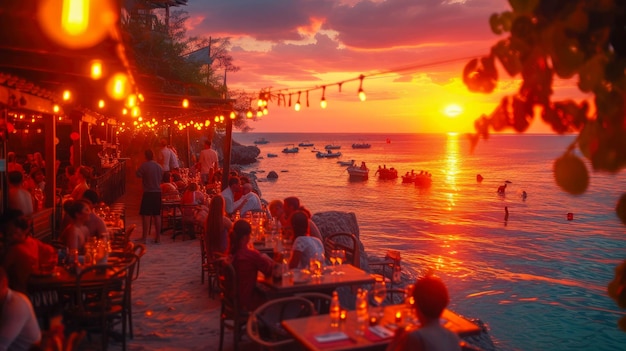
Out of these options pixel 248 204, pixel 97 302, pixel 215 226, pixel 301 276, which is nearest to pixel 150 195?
pixel 248 204

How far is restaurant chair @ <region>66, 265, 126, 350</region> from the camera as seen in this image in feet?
17.3

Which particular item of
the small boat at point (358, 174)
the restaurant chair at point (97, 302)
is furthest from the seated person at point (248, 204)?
the small boat at point (358, 174)

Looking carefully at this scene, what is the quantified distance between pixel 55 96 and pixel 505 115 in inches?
437

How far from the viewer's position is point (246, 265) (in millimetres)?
5332

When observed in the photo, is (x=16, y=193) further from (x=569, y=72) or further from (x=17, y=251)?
(x=569, y=72)

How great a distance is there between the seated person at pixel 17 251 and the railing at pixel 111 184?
8.88 meters

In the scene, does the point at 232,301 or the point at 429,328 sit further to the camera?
the point at 232,301

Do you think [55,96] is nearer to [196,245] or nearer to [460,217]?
[196,245]

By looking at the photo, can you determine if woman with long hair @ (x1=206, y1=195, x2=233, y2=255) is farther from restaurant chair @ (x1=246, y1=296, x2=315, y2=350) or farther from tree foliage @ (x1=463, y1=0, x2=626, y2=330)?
tree foliage @ (x1=463, y1=0, x2=626, y2=330)

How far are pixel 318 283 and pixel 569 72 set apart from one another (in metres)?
4.34

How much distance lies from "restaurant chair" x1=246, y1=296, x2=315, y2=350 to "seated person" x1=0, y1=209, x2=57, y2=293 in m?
2.26

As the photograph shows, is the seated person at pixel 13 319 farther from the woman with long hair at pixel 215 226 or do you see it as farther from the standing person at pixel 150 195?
the standing person at pixel 150 195

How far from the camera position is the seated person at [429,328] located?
3.09 metres

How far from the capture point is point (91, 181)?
13.6 metres
